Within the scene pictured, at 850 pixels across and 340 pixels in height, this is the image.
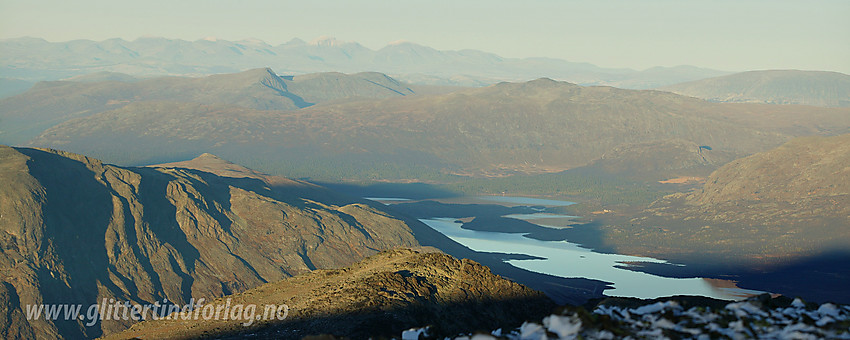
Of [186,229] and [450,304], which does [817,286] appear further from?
[450,304]

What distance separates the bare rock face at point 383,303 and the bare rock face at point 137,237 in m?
41.7

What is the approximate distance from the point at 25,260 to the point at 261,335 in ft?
198

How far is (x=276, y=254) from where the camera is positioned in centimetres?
12975

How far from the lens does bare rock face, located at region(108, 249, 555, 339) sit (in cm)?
4944

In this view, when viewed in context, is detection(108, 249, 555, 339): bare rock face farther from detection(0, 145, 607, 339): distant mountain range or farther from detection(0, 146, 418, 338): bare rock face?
detection(0, 146, 418, 338): bare rock face

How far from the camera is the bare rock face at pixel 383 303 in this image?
49438 mm

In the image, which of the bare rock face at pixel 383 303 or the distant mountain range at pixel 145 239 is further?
the distant mountain range at pixel 145 239

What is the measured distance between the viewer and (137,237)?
117 metres

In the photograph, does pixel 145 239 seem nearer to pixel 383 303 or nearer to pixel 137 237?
pixel 137 237

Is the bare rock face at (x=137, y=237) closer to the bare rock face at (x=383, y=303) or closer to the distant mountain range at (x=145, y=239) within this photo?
the distant mountain range at (x=145, y=239)

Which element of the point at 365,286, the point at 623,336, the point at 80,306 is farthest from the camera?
the point at 80,306

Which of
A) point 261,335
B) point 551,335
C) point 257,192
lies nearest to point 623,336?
point 551,335

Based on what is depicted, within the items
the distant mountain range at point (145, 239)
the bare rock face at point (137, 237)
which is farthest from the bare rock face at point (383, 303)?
the bare rock face at point (137, 237)

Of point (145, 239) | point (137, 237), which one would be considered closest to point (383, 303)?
point (145, 239)
